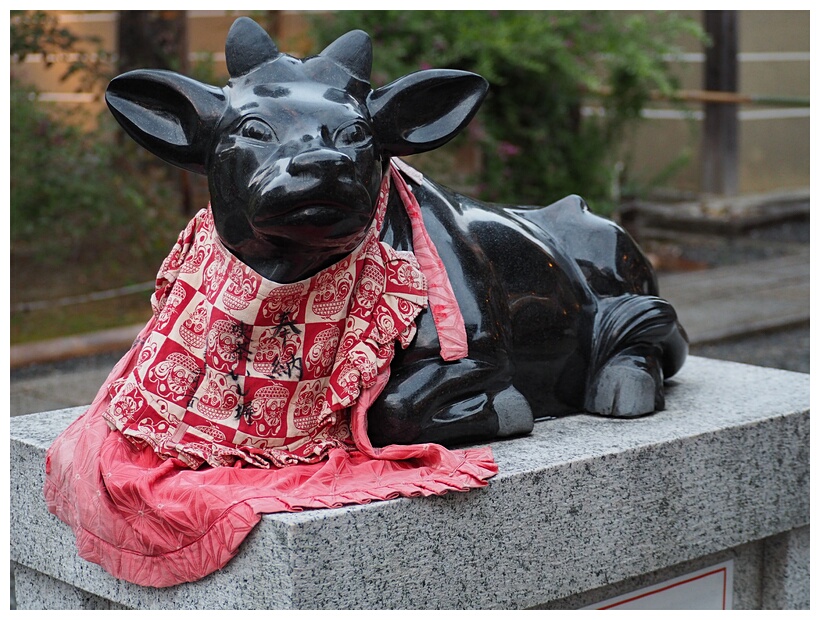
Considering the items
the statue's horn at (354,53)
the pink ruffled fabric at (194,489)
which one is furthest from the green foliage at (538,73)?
the pink ruffled fabric at (194,489)

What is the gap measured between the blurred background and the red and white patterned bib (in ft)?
8.16

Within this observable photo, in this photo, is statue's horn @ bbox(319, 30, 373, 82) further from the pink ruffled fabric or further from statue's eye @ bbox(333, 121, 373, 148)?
the pink ruffled fabric

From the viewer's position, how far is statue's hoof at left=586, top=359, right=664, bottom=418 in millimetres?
2902

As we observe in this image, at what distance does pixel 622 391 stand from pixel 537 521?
0.49 meters

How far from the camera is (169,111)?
2.39m

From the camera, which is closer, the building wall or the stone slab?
the stone slab

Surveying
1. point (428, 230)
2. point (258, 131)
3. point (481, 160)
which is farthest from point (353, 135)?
point (481, 160)

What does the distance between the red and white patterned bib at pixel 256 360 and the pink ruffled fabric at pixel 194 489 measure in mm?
42

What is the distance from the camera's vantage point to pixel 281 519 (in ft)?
7.25

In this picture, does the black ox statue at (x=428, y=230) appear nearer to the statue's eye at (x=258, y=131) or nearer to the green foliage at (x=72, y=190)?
the statue's eye at (x=258, y=131)

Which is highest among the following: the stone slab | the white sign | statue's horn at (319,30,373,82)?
statue's horn at (319,30,373,82)

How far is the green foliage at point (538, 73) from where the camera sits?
288 inches

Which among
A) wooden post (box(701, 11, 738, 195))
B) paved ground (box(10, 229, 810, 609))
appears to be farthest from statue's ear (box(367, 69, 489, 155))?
wooden post (box(701, 11, 738, 195))

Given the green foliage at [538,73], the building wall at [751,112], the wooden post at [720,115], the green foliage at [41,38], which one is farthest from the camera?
the building wall at [751,112]
